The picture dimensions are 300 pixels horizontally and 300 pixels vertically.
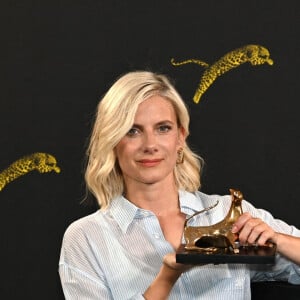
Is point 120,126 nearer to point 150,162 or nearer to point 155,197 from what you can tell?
point 150,162

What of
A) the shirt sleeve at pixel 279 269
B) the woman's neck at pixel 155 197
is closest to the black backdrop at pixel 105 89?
the shirt sleeve at pixel 279 269

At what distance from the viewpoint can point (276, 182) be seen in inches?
106

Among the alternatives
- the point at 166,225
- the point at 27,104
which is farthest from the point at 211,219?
the point at 27,104

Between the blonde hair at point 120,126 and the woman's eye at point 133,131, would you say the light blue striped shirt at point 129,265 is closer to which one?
the blonde hair at point 120,126

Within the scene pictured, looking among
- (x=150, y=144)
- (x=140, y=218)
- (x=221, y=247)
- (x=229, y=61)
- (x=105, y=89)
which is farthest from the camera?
(x=105, y=89)

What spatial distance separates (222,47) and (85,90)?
47 cm

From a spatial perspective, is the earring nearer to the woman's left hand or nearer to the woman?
the woman

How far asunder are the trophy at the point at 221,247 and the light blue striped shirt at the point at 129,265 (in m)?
0.19

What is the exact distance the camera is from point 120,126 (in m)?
2.23

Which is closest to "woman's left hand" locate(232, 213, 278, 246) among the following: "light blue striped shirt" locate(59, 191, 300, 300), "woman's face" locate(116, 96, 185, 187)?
"light blue striped shirt" locate(59, 191, 300, 300)

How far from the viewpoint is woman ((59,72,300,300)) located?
223cm

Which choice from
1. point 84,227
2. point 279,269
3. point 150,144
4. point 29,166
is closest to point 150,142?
point 150,144

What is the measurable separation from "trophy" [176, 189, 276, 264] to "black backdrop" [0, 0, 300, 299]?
0.68 meters

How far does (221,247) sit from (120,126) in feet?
1.43
